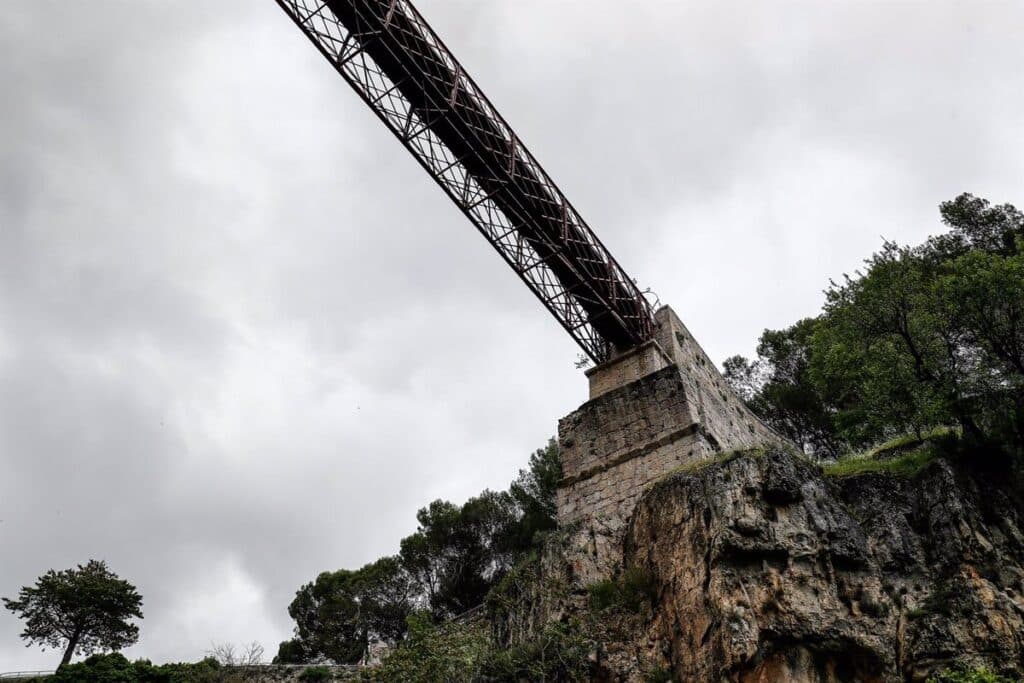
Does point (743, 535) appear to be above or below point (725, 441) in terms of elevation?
below

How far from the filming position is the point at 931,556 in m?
13.4

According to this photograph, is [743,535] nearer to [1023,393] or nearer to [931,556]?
[931,556]

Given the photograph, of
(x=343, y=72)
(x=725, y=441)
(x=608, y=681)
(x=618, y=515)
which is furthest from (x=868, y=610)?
(x=343, y=72)

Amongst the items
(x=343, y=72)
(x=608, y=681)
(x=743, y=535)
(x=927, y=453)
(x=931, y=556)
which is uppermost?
(x=343, y=72)

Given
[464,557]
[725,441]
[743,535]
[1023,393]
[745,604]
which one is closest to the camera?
[745,604]

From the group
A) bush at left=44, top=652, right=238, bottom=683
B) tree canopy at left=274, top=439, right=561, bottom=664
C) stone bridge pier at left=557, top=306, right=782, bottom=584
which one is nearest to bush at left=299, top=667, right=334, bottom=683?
bush at left=44, top=652, right=238, bottom=683

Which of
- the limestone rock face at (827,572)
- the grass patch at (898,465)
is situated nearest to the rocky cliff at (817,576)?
the limestone rock face at (827,572)

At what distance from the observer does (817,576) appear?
1283 centimetres

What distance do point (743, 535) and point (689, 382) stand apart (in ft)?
24.1

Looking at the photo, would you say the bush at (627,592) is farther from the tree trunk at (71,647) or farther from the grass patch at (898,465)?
the tree trunk at (71,647)

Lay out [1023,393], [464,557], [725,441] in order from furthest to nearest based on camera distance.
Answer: [464,557], [725,441], [1023,393]

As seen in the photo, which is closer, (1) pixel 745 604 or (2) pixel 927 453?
(1) pixel 745 604

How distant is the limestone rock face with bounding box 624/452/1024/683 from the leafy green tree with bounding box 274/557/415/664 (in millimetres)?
17479

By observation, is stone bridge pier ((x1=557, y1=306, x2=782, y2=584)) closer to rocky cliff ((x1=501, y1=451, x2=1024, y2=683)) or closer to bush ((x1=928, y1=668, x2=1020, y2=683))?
rocky cliff ((x1=501, y1=451, x2=1024, y2=683))
